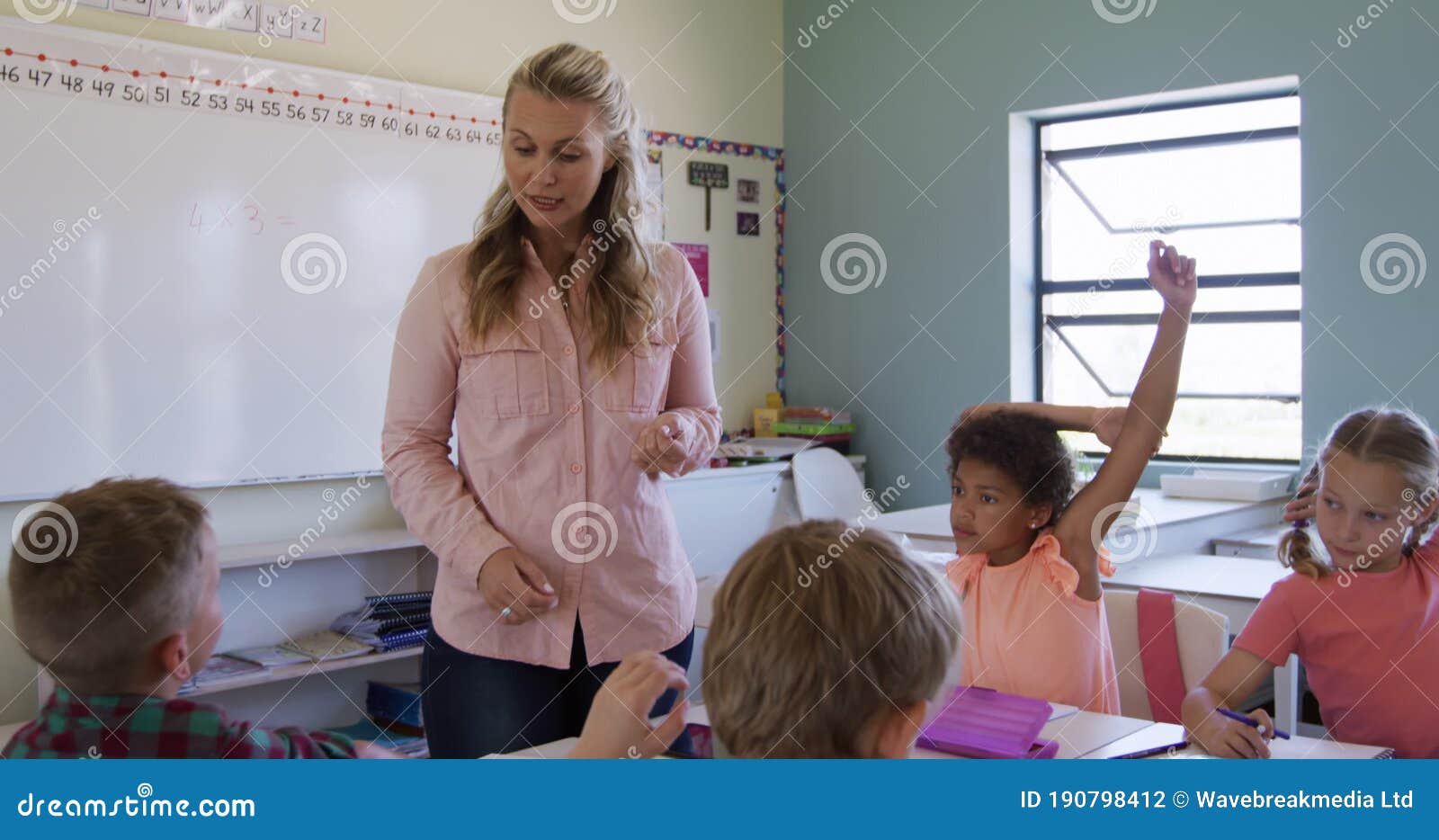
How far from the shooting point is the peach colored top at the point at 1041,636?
195cm

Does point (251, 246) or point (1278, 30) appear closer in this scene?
point (251, 246)

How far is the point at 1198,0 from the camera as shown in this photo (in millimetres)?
4379

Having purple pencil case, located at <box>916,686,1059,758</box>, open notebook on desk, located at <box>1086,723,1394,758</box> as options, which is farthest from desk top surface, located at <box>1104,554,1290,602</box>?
purple pencil case, located at <box>916,686,1059,758</box>

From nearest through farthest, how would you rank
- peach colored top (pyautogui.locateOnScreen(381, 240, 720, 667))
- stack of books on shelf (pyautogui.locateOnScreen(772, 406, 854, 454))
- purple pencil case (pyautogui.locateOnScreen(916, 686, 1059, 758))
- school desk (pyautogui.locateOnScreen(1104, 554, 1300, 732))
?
purple pencil case (pyautogui.locateOnScreen(916, 686, 1059, 758)) < peach colored top (pyautogui.locateOnScreen(381, 240, 720, 667)) < school desk (pyautogui.locateOnScreen(1104, 554, 1300, 732)) < stack of books on shelf (pyautogui.locateOnScreen(772, 406, 854, 454))

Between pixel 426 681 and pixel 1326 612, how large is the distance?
134 cm

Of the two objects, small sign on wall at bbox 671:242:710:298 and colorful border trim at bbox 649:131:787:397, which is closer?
small sign on wall at bbox 671:242:710:298

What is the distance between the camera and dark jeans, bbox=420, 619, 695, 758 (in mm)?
1626

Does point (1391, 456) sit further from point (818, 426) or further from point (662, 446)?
point (818, 426)

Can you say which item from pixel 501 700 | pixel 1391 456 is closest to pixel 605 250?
pixel 501 700

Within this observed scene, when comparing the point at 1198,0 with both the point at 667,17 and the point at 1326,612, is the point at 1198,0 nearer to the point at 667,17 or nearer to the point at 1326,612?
the point at 667,17

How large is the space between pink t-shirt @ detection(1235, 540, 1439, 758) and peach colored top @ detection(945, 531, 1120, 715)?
221 millimetres

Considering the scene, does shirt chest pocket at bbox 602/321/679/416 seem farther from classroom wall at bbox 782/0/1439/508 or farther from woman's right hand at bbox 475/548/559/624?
classroom wall at bbox 782/0/1439/508
